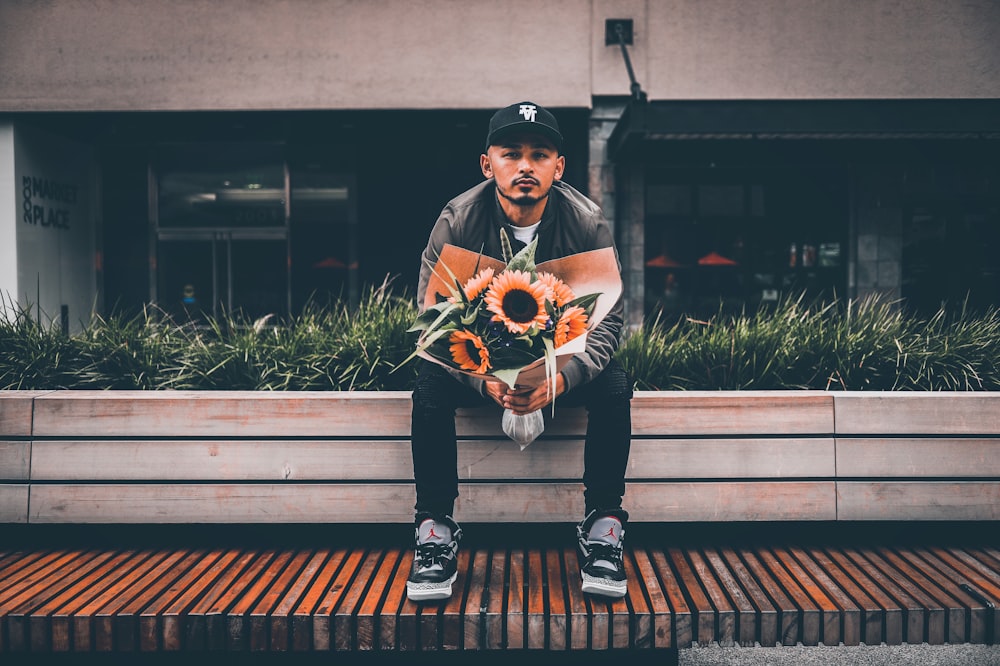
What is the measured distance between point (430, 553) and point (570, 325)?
888 mm

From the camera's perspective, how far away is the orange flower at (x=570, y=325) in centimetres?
190

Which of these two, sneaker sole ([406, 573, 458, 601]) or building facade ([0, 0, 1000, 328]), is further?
building facade ([0, 0, 1000, 328])

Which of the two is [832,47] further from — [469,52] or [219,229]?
[219,229]

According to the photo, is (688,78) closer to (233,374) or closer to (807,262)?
(807,262)

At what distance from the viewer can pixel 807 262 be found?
9352mm

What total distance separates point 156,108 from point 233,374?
23.6 ft

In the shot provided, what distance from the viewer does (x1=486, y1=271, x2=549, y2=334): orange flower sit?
1.86 meters

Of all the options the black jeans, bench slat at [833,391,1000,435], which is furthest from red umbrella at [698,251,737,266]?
the black jeans

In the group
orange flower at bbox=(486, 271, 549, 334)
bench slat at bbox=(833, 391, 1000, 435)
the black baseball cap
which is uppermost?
the black baseball cap

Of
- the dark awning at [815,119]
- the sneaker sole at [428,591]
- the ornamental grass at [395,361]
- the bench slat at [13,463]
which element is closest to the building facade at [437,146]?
the dark awning at [815,119]

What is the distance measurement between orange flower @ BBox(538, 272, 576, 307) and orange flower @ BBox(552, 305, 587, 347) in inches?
1.4

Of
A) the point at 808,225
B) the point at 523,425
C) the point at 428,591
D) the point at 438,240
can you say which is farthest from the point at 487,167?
the point at 808,225

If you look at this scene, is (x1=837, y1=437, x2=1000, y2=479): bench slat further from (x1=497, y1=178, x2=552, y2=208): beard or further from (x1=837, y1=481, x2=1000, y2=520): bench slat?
(x1=497, y1=178, x2=552, y2=208): beard

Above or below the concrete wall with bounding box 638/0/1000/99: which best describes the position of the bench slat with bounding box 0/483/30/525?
below
